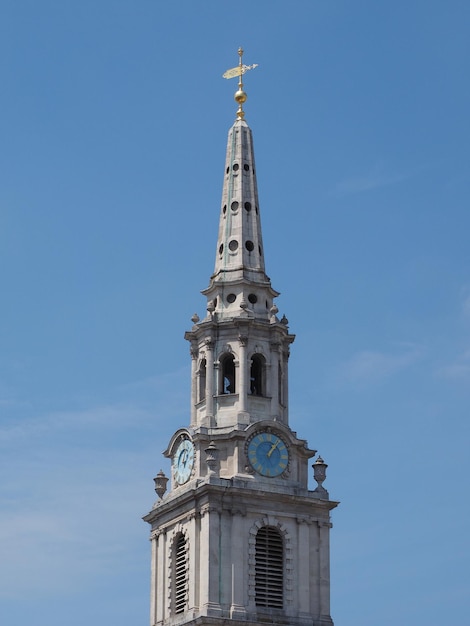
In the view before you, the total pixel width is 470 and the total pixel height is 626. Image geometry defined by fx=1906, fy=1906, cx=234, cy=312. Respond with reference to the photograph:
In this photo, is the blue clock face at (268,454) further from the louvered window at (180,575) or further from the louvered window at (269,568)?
the louvered window at (180,575)

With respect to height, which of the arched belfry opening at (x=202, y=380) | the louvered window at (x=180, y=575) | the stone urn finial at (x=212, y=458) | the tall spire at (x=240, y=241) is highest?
the tall spire at (x=240, y=241)

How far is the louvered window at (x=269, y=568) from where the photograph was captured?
100438mm

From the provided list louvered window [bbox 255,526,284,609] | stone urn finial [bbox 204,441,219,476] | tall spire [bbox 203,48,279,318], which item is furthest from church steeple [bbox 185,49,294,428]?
louvered window [bbox 255,526,284,609]

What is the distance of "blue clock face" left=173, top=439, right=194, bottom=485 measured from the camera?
4085 inches

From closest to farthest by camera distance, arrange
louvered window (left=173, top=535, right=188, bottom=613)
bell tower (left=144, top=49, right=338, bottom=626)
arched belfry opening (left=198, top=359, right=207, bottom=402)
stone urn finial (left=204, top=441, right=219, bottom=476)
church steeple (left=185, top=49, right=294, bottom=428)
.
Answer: bell tower (left=144, top=49, right=338, bottom=626), louvered window (left=173, top=535, right=188, bottom=613), stone urn finial (left=204, top=441, right=219, bottom=476), church steeple (left=185, top=49, right=294, bottom=428), arched belfry opening (left=198, top=359, right=207, bottom=402)

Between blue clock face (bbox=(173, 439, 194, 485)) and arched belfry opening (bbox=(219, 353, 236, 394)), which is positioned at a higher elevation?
arched belfry opening (bbox=(219, 353, 236, 394))

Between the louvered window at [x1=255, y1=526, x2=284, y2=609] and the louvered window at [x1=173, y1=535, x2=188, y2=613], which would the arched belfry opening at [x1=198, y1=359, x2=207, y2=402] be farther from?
the louvered window at [x1=255, y1=526, x2=284, y2=609]

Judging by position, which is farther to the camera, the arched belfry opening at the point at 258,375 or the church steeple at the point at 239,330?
the arched belfry opening at the point at 258,375

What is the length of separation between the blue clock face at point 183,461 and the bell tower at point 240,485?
0.33 feet

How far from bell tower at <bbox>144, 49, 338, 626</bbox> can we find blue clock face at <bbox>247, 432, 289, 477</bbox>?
0.05 meters

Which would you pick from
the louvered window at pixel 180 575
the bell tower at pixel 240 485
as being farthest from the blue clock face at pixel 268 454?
the louvered window at pixel 180 575

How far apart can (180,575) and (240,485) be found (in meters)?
5.97

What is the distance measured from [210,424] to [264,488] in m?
4.92

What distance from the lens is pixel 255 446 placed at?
10312 centimetres
